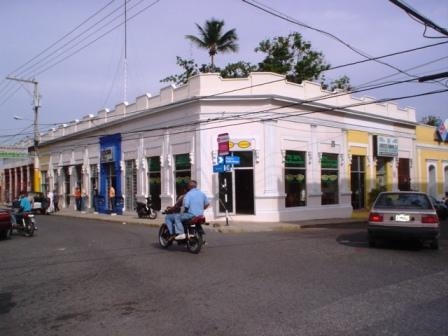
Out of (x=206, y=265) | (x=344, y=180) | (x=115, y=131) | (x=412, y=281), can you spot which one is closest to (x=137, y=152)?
(x=115, y=131)

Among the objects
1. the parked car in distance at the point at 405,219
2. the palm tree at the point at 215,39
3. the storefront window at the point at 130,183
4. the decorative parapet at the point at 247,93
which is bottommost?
the parked car in distance at the point at 405,219

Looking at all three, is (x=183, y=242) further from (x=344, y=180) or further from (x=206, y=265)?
(x=344, y=180)

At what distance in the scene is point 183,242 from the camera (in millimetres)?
12211

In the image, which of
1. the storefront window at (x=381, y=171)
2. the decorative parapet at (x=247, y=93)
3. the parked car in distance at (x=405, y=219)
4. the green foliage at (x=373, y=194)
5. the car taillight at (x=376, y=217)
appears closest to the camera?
the parked car in distance at (x=405, y=219)

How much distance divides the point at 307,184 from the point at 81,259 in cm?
1534

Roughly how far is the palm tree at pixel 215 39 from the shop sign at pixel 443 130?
1706 centimetres

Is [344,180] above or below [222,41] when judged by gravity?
below

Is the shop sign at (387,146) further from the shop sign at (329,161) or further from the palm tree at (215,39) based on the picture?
the palm tree at (215,39)

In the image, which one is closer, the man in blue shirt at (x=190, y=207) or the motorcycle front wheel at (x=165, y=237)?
the man in blue shirt at (x=190, y=207)

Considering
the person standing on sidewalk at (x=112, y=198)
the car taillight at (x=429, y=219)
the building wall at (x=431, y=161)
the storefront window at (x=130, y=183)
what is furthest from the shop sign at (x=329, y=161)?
the car taillight at (x=429, y=219)

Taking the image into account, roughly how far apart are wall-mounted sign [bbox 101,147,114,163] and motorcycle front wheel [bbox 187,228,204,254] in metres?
19.1

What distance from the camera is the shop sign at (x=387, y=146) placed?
29744 mm

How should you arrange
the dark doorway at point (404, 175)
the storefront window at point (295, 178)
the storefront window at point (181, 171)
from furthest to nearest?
the dark doorway at point (404, 175), the storefront window at point (181, 171), the storefront window at point (295, 178)

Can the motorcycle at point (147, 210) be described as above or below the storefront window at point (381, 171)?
below
